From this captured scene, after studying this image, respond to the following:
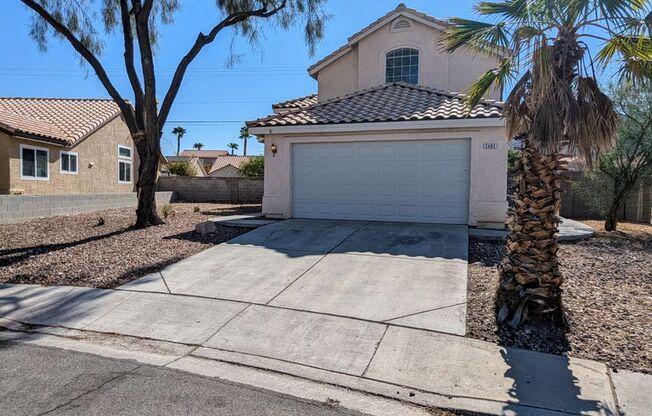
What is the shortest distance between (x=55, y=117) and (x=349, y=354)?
70.6ft

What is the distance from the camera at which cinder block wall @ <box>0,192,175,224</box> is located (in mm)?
13234

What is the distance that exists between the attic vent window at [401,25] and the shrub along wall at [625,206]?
28.1 feet

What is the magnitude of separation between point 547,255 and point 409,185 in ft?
22.0

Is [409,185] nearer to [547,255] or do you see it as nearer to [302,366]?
[547,255]

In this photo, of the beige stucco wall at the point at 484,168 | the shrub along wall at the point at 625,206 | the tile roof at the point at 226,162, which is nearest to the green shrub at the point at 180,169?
the beige stucco wall at the point at 484,168

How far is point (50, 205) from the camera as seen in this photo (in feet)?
49.4

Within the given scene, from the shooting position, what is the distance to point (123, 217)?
14898mm

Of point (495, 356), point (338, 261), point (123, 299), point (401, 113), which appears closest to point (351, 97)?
point (401, 113)

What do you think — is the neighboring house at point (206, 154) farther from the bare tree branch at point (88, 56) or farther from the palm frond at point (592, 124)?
the palm frond at point (592, 124)

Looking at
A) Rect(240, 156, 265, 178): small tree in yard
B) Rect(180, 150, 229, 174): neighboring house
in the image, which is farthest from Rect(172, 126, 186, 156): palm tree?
Rect(240, 156, 265, 178): small tree in yard

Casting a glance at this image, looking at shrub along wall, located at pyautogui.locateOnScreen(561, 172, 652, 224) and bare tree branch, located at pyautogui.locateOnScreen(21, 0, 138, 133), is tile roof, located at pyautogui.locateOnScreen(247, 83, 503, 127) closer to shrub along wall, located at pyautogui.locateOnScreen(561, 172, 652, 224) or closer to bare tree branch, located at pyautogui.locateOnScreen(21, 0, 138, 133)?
bare tree branch, located at pyautogui.locateOnScreen(21, 0, 138, 133)

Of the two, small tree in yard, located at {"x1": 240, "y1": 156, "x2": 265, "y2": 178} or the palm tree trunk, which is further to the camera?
small tree in yard, located at {"x1": 240, "y1": 156, "x2": 265, "y2": 178}

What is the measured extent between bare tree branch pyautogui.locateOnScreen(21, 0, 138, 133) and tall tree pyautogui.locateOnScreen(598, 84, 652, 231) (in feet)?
46.5

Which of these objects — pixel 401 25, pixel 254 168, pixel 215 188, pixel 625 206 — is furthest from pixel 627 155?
pixel 254 168
